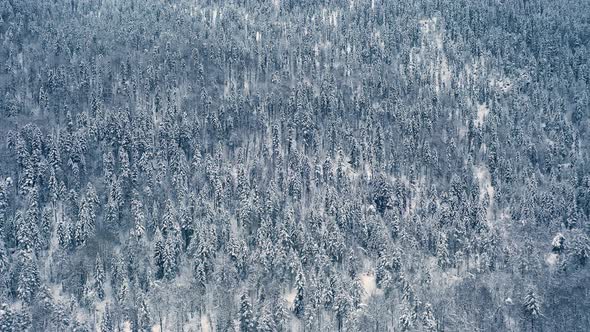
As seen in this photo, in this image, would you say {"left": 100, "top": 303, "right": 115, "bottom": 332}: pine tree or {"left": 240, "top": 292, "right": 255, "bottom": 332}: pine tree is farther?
{"left": 240, "top": 292, "right": 255, "bottom": 332}: pine tree

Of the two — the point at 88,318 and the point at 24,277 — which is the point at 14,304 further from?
the point at 88,318

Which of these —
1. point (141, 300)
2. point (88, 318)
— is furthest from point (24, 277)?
point (141, 300)

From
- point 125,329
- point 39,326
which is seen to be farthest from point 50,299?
point 125,329

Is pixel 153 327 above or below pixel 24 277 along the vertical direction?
below

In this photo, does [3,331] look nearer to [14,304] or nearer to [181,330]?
[14,304]

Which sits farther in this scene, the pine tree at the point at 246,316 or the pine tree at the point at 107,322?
the pine tree at the point at 246,316

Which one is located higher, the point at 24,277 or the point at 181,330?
the point at 24,277

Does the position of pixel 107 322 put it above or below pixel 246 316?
above

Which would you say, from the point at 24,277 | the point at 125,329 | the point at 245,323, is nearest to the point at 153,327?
the point at 125,329

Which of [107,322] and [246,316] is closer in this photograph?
[107,322]
